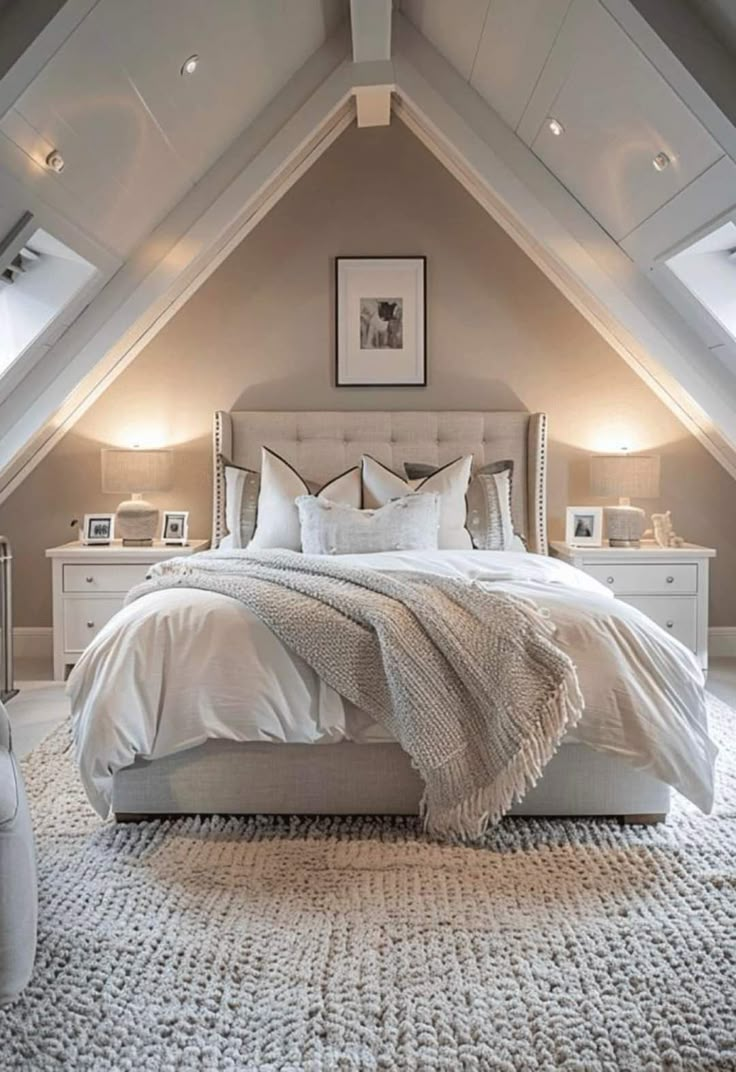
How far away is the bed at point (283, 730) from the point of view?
92.6 inches

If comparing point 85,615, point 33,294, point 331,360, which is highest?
point 33,294

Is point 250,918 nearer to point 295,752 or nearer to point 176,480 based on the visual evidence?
point 295,752

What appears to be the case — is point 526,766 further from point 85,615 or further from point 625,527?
point 85,615

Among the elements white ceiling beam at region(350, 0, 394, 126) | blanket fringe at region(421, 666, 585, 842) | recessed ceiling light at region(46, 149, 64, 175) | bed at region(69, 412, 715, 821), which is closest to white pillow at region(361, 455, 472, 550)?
bed at region(69, 412, 715, 821)

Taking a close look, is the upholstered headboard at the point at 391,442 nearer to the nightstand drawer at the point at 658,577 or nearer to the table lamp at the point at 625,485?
the table lamp at the point at 625,485

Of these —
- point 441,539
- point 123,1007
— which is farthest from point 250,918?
point 441,539

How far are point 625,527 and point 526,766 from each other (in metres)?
2.30

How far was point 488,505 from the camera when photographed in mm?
4188

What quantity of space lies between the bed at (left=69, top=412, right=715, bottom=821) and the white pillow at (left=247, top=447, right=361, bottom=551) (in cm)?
139

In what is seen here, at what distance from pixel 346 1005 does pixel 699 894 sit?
2.95ft

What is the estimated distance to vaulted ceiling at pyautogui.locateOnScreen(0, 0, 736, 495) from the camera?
8.48 ft

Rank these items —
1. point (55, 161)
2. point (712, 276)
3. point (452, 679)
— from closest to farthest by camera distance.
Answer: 1. point (452, 679)
2. point (55, 161)
3. point (712, 276)

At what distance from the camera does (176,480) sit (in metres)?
4.68

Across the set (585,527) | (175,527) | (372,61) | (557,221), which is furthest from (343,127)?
(585,527)
